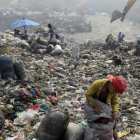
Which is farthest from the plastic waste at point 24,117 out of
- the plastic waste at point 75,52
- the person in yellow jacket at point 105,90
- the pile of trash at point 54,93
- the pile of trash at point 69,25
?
the pile of trash at point 69,25

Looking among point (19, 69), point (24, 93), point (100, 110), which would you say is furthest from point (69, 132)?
point (19, 69)

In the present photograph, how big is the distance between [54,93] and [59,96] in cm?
22

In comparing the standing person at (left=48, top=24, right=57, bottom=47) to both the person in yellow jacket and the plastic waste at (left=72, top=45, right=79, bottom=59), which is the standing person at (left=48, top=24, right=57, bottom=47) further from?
the person in yellow jacket

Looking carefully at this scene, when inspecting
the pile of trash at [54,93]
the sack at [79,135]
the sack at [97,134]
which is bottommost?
the pile of trash at [54,93]

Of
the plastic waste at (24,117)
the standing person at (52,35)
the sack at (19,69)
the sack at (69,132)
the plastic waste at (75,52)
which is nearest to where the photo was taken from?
the sack at (69,132)

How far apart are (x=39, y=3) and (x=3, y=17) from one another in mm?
13639

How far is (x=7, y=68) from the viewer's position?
4.92 metres

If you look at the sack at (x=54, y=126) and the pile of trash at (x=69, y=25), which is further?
the pile of trash at (x=69, y=25)

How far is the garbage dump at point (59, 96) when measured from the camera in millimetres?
2533

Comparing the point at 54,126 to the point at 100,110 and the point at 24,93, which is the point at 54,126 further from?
the point at 24,93

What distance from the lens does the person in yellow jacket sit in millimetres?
2049

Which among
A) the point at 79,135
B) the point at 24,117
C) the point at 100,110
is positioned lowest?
the point at 24,117

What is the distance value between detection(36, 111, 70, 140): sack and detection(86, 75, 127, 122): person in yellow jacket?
518 millimetres

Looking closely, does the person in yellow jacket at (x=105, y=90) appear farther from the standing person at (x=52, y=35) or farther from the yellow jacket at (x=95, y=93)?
the standing person at (x=52, y=35)
